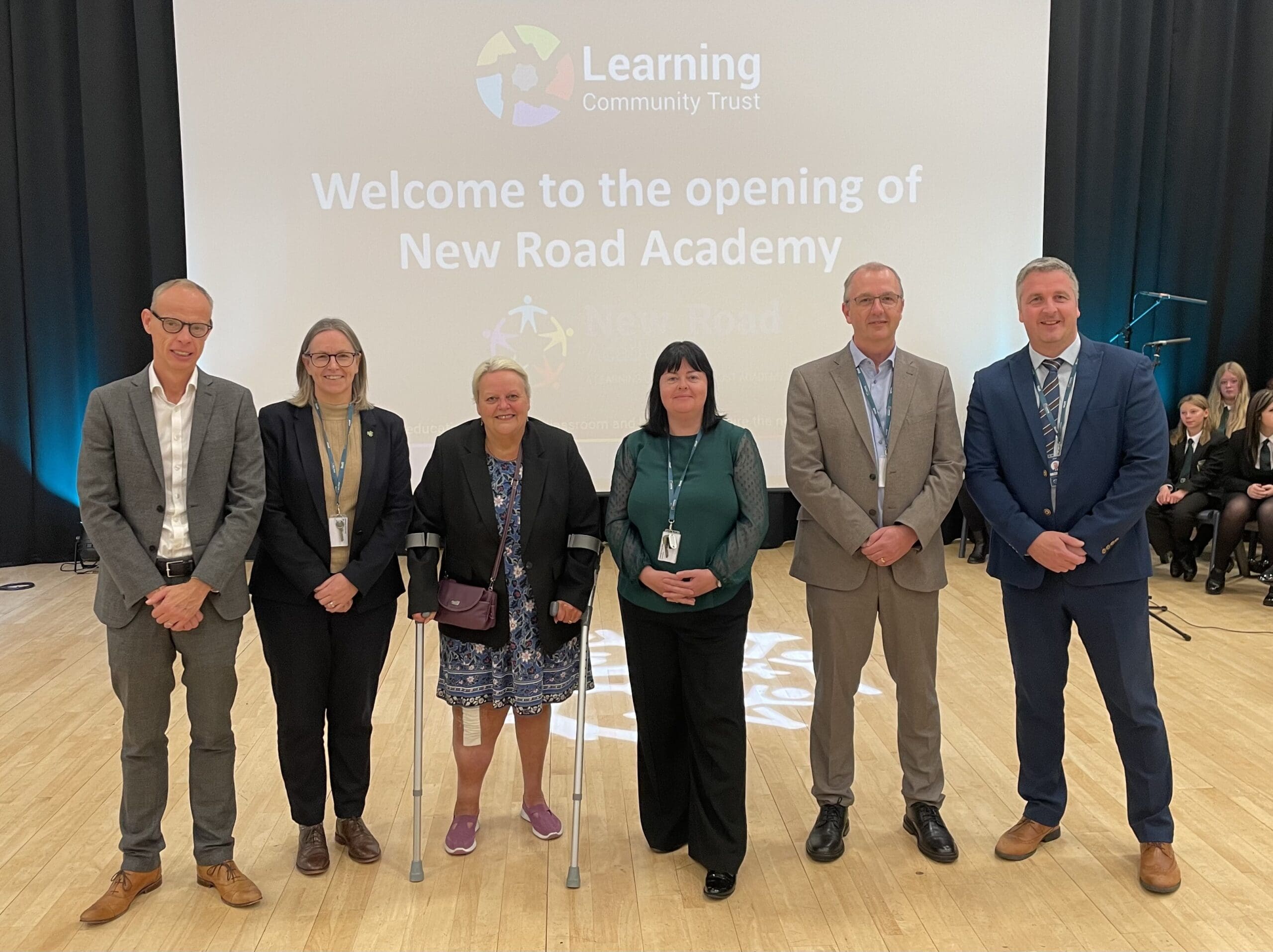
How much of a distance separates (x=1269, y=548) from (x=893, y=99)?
3.72m

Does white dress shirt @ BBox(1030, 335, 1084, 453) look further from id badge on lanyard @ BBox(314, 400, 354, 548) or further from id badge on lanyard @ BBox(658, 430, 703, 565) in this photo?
id badge on lanyard @ BBox(314, 400, 354, 548)

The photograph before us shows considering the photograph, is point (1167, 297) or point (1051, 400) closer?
point (1051, 400)

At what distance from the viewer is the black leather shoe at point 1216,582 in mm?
6262

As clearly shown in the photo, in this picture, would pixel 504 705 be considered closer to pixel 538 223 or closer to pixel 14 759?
pixel 14 759

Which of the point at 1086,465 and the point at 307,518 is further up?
the point at 1086,465

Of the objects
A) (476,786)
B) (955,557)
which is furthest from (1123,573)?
(955,557)

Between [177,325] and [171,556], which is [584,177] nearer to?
[177,325]

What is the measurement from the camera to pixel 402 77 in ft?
21.9

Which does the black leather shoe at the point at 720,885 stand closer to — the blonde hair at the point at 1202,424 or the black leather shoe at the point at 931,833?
the black leather shoe at the point at 931,833

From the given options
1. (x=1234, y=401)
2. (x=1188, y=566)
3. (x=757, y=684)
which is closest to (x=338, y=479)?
(x=757, y=684)

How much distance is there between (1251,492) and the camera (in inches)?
246

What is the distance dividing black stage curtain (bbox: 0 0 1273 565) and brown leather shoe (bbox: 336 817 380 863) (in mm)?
4961

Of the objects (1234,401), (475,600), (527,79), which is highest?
(527,79)

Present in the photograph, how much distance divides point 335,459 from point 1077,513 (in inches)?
82.9
